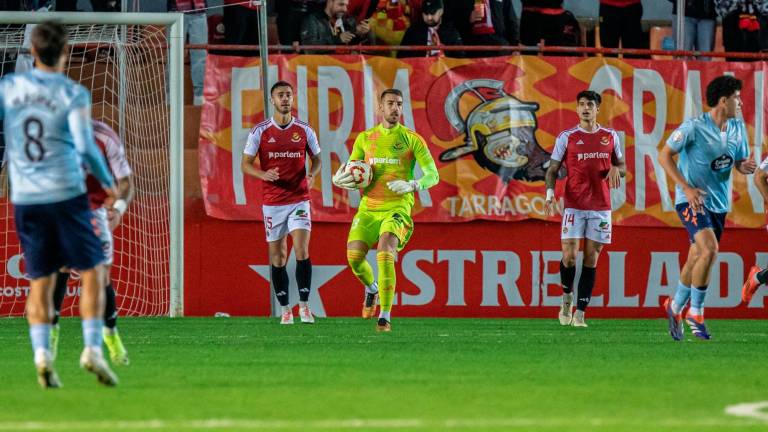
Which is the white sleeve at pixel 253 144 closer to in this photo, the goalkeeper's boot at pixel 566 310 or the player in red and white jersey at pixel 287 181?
the player in red and white jersey at pixel 287 181

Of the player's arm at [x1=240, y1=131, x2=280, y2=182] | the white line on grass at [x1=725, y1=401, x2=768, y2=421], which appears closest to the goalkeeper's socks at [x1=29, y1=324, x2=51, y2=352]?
the white line on grass at [x1=725, y1=401, x2=768, y2=421]

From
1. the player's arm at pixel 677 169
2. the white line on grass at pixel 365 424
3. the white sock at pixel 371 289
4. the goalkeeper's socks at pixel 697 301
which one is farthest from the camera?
the white sock at pixel 371 289

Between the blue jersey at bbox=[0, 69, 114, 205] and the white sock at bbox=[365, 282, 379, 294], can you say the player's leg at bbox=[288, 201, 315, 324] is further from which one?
the blue jersey at bbox=[0, 69, 114, 205]

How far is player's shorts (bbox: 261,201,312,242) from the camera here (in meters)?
15.0

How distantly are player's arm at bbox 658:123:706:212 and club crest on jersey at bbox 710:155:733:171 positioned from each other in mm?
324

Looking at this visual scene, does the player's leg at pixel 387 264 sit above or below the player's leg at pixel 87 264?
below

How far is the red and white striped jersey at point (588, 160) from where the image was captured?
15125mm

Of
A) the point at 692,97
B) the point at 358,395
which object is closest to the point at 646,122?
the point at 692,97

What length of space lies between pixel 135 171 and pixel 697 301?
7011 mm

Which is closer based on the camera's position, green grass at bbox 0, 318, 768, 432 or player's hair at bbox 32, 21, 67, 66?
green grass at bbox 0, 318, 768, 432

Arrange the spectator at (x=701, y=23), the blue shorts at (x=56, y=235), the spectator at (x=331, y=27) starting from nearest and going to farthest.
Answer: the blue shorts at (x=56, y=235) → the spectator at (x=331, y=27) → the spectator at (x=701, y=23)

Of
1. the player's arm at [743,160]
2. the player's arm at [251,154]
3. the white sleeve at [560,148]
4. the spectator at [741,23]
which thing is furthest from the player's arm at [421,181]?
the spectator at [741,23]

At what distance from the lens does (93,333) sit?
7750 millimetres

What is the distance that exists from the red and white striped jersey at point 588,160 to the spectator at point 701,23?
3173mm
